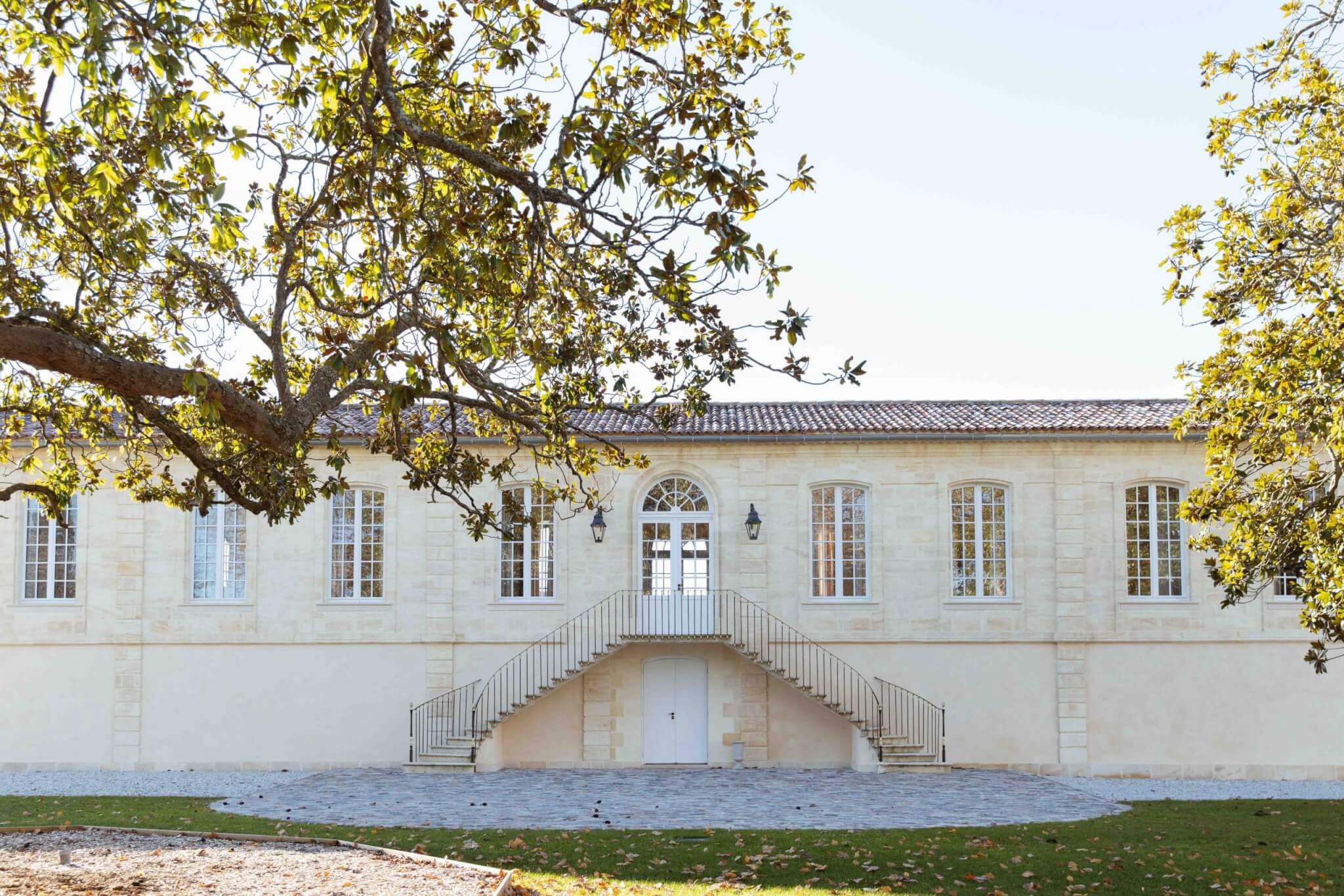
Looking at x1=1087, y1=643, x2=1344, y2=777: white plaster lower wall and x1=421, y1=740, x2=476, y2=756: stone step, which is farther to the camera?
x1=1087, y1=643, x2=1344, y2=777: white plaster lower wall

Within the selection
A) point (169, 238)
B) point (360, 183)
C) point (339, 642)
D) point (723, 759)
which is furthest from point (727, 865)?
point (339, 642)

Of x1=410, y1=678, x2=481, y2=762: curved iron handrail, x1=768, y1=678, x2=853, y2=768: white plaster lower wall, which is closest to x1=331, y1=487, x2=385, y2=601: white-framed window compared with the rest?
x1=410, y1=678, x2=481, y2=762: curved iron handrail

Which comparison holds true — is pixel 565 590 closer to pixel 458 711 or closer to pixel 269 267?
pixel 458 711

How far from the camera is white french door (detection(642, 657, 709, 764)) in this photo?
65.1 ft

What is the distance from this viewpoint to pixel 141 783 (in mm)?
18203

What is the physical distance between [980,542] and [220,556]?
1236cm

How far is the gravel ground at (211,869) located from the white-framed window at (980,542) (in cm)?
→ 1216

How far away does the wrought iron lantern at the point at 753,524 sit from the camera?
1961 centimetres

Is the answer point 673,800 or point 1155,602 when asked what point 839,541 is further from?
point 673,800

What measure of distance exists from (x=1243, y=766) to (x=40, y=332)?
1826cm

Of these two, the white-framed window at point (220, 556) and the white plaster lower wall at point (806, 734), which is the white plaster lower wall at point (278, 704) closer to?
the white-framed window at point (220, 556)

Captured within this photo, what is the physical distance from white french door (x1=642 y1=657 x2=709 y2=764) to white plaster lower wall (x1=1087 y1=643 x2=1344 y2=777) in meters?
6.09

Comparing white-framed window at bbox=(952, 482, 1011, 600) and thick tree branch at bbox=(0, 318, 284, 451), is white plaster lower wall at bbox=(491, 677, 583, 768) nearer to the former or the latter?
white-framed window at bbox=(952, 482, 1011, 600)

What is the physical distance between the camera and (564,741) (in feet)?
65.0
